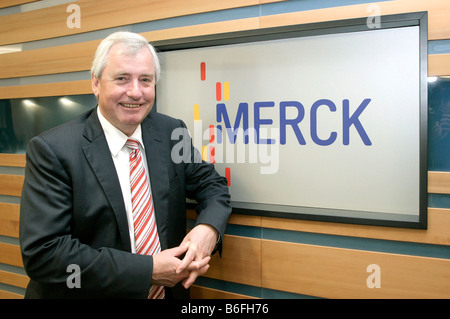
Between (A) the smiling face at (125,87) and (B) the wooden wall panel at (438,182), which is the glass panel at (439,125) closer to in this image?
(B) the wooden wall panel at (438,182)

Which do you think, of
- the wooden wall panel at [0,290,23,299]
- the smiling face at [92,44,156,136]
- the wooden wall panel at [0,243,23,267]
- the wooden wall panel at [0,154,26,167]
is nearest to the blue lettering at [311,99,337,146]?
the smiling face at [92,44,156,136]

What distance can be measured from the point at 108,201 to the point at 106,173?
0.12m

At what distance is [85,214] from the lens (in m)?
1.40

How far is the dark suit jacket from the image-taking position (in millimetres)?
1292

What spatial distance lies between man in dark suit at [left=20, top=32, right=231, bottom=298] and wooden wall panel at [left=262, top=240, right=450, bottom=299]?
0.39 metres

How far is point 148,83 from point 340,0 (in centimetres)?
97

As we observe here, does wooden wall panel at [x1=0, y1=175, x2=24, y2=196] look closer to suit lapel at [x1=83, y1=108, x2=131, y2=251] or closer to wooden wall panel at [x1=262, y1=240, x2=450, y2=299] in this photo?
Result: suit lapel at [x1=83, y1=108, x2=131, y2=251]

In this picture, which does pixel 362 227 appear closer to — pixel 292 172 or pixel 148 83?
pixel 292 172

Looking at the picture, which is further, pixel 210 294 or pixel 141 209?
pixel 210 294

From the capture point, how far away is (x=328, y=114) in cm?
166

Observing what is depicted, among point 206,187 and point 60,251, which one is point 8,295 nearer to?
point 60,251
